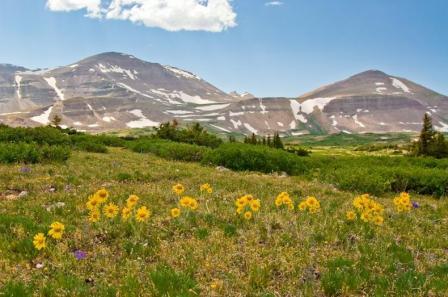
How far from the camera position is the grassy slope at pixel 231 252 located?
6750 millimetres

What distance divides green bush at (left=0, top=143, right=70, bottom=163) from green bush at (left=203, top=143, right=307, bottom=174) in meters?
9.74

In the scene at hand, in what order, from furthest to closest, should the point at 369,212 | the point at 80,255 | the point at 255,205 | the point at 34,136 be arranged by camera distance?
the point at 34,136 < the point at 255,205 < the point at 369,212 < the point at 80,255

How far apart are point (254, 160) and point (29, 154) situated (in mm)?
13172

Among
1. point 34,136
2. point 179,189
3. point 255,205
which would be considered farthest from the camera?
point 34,136

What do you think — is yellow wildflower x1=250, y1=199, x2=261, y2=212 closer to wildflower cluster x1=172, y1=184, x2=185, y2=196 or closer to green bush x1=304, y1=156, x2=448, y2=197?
wildflower cluster x1=172, y1=184, x2=185, y2=196

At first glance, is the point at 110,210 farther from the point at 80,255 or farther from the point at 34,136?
the point at 34,136

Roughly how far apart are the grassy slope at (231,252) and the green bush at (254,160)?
50.3 ft

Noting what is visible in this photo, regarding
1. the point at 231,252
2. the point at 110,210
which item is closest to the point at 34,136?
the point at 110,210

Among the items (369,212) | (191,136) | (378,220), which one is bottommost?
(191,136)

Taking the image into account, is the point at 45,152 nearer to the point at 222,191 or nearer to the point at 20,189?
the point at 20,189

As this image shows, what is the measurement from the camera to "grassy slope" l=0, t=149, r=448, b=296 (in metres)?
6.75

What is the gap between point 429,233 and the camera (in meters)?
10.6

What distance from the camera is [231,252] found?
27.4 feet

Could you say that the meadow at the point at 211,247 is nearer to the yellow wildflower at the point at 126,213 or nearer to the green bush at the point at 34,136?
the yellow wildflower at the point at 126,213
